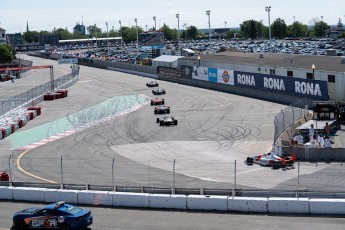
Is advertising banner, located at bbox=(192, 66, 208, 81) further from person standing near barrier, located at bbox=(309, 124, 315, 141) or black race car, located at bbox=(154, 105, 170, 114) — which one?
person standing near barrier, located at bbox=(309, 124, 315, 141)

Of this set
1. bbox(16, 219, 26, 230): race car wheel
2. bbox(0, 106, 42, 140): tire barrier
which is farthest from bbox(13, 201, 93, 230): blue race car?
bbox(0, 106, 42, 140): tire barrier

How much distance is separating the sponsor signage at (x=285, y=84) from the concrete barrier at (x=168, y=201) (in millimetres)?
28988

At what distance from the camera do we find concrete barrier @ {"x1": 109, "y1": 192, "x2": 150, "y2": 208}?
2331 cm

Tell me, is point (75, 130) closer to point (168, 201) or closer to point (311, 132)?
point (311, 132)

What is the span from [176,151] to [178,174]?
6420 mm

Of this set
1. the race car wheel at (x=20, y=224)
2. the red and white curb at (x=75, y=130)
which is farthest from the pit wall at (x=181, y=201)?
the red and white curb at (x=75, y=130)

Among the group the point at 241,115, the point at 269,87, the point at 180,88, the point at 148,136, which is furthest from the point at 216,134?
the point at 180,88

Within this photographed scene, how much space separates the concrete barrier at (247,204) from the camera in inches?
861

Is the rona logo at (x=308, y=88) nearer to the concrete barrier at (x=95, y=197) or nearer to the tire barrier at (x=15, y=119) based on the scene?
the tire barrier at (x=15, y=119)

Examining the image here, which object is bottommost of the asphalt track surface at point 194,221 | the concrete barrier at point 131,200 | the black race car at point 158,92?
the asphalt track surface at point 194,221

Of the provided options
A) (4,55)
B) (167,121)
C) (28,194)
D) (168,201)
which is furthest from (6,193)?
(4,55)

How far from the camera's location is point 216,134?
4138cm

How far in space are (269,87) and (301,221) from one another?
37768mm

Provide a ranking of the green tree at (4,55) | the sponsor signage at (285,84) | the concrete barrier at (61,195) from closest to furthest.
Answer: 1. the concrete barrier at (61,195)
2. the sponsor signage at (285,84)
3. the green tree at (4,55)
